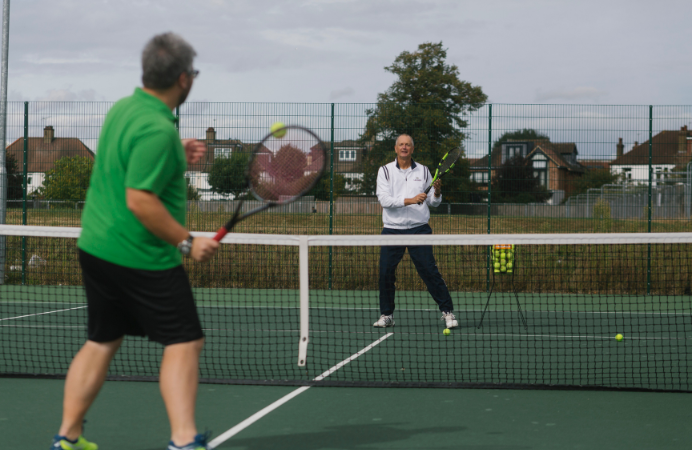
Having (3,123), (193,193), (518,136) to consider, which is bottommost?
(193,193)

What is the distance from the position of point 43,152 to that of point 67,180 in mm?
561

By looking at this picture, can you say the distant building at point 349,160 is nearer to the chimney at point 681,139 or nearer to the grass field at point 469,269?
the grass field at point 469,269

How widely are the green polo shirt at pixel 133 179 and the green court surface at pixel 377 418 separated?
1.23 m

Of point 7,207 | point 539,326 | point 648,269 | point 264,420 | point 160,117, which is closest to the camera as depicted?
point 160,117

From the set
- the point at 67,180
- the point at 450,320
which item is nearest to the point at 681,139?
the point at 450,320

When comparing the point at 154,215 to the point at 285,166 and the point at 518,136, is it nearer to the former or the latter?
the point at 285,166

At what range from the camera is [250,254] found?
38.2ft

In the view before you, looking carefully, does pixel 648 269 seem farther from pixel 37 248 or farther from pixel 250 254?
pixel 37 248

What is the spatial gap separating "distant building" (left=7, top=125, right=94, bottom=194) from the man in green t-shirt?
8.92 metres

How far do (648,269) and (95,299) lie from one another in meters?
9.76

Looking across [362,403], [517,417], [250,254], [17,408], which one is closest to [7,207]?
[250,254]

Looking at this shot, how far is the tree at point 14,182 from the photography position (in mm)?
11891

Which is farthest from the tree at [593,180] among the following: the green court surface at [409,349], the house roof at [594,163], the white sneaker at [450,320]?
the white sneaker at [450,320]

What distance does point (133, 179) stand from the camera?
2.69 m
